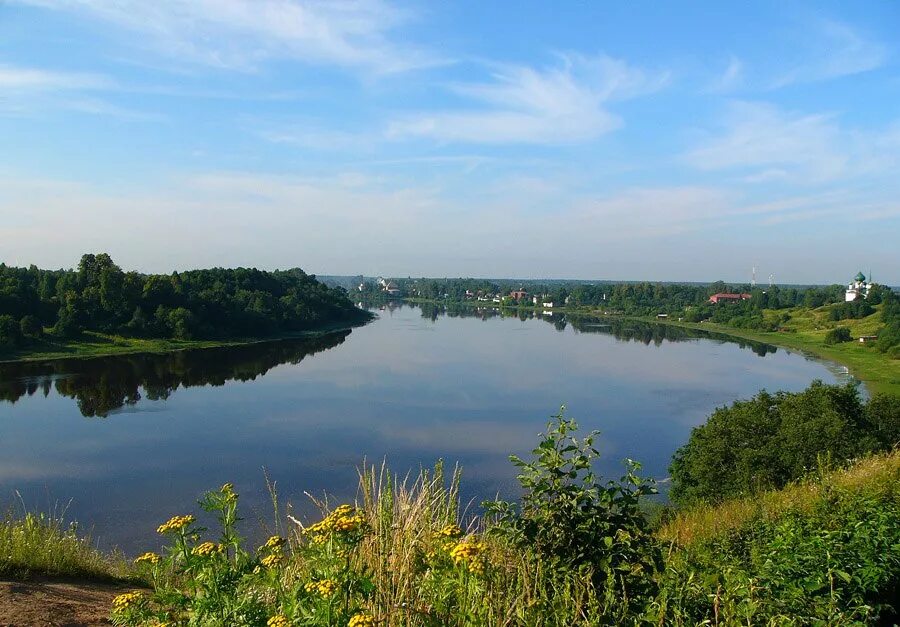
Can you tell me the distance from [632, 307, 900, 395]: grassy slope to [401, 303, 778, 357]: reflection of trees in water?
99.6 inches

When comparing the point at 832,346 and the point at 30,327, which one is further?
the point at 832,346

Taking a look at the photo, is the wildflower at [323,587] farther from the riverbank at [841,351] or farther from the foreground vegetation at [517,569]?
the riverbank at [841,351]

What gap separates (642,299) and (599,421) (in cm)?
8974

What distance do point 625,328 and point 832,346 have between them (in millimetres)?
25947

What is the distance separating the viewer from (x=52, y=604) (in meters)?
3.54

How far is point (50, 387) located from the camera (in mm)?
30641

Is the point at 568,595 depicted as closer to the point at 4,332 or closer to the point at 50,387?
the point at 50,387

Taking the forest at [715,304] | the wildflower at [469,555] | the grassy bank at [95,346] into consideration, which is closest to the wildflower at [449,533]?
the wildflower at [469,555]

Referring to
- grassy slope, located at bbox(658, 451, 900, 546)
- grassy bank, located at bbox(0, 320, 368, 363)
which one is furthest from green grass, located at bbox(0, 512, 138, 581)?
grassy bank, located at bbox(0, 320, 368, 363)

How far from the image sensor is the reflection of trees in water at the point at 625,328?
206ft

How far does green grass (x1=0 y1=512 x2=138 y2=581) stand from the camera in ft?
14.7

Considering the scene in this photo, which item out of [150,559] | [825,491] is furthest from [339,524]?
[825,491]

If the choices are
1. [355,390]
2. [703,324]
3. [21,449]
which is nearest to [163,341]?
[355,390]

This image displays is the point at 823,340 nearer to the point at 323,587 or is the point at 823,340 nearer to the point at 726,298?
the point at 726,298
